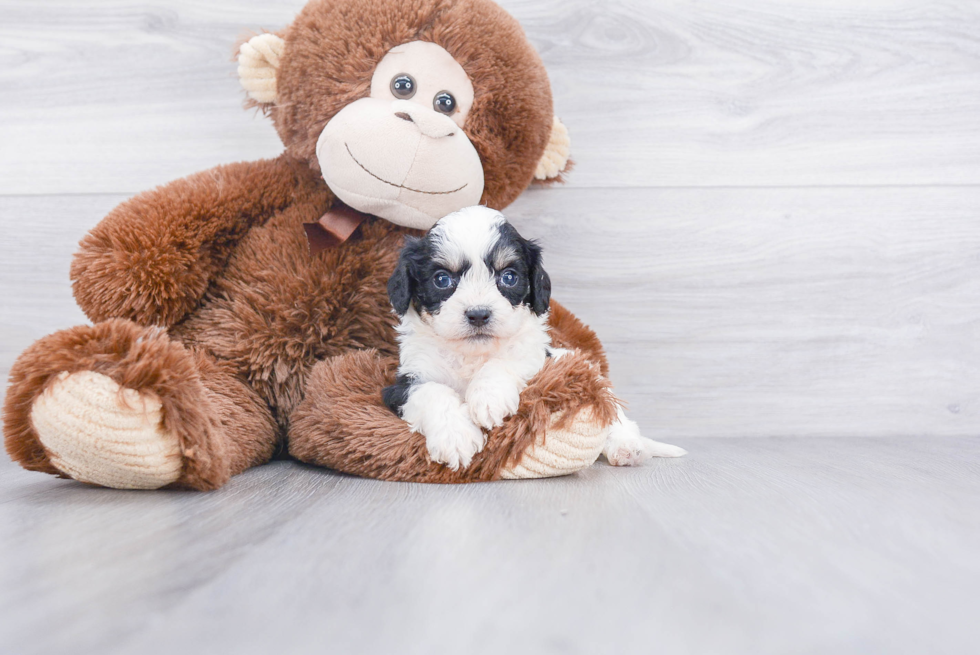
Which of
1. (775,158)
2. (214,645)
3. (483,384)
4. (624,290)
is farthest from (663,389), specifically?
(214,645)

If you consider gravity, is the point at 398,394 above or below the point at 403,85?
below

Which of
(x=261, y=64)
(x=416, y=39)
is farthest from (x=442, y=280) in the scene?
(x=261, y=64)

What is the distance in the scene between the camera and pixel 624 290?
1.92m

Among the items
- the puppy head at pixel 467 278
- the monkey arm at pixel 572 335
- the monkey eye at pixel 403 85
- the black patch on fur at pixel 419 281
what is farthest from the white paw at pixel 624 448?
the monkey eye at pixel 403 85

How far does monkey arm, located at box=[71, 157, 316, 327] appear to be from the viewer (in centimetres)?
130

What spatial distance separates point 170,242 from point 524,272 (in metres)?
0.70

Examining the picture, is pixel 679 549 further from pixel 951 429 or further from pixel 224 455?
pixel 951 429

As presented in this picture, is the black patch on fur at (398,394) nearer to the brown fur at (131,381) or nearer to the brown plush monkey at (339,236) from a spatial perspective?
the brown plush monkey at (339,236)

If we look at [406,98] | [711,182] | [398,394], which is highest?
[406,98]

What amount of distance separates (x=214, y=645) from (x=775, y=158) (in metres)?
1.84

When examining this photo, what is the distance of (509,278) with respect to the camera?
1.29 meters

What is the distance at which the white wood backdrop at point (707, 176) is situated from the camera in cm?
185

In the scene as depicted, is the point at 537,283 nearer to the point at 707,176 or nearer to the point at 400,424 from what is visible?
the point at 400,424

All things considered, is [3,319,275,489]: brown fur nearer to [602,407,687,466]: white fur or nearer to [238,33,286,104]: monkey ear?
[238,33,286,104]: monkey ear
